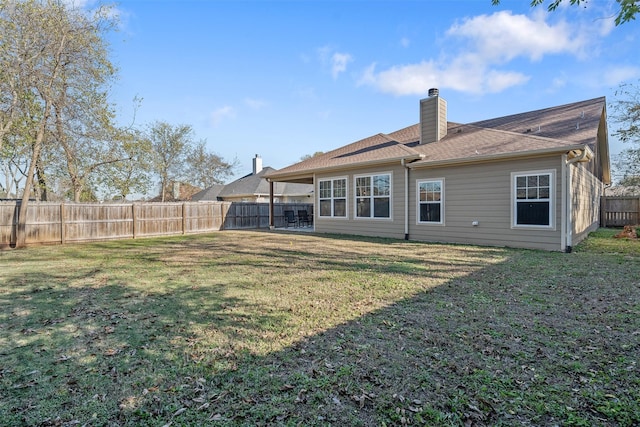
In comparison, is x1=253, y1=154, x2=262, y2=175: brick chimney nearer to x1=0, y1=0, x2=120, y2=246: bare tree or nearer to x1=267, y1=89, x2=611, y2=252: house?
x1=267, y1=89, x2=611, y2=252: house

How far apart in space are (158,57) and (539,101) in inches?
640

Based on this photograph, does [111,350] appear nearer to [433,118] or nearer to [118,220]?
[433,118]

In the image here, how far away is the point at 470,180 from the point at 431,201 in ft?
4.29

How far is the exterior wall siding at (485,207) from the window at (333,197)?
2.93 m

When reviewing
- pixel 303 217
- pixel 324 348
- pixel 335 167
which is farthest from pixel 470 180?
pixel 303 217

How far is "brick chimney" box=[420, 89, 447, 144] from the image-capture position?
38.9 feet

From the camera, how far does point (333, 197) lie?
13.3 metres

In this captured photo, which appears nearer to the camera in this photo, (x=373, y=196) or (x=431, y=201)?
(x=431, y=201)

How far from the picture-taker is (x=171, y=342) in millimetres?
3244

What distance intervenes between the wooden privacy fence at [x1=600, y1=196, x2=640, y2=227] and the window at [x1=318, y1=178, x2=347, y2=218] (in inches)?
497

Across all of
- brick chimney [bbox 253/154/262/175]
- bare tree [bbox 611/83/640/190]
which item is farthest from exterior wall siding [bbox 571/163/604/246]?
brick chimney [bbox 253/154/262/175]

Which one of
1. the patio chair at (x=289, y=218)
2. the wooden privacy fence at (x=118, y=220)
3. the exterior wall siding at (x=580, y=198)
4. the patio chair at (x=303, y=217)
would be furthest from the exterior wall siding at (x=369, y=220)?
the wooden privacy fence at (x=118, y=220)

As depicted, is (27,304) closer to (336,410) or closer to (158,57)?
(336,410)

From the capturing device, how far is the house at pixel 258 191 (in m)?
27.8
